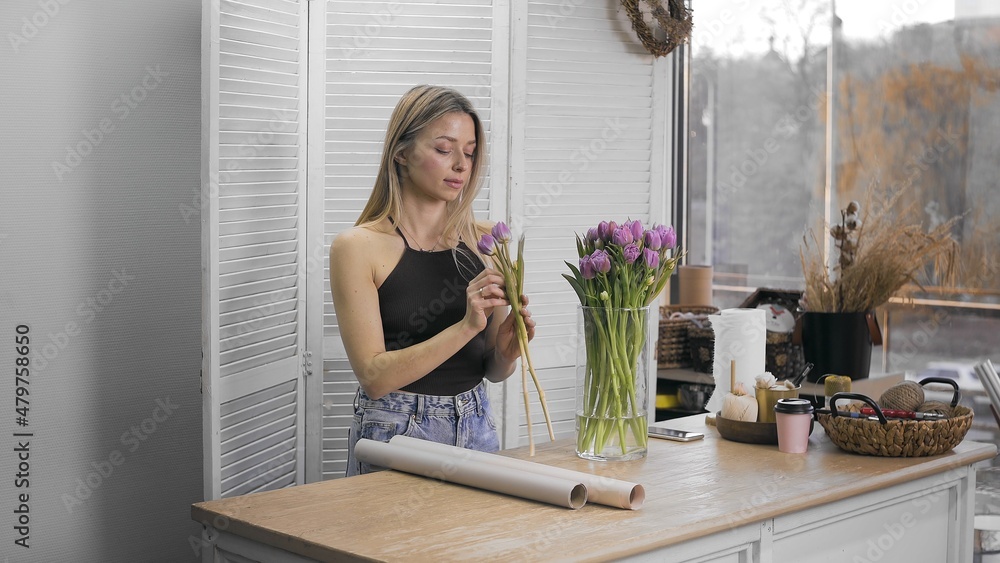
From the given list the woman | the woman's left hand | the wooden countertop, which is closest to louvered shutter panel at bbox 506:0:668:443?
the woman

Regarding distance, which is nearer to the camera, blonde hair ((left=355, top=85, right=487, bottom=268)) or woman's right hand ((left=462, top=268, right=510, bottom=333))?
woman's right hand ((left=462, top=268, right=510, bottom=333))

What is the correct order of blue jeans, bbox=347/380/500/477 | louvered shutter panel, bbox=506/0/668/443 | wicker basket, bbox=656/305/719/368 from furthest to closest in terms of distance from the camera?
wicker basket, bbox=656/305/719/368 < louvered shutter panel, bbox=506/0/668/443 < blue jeans, bbox=347/380/500/477

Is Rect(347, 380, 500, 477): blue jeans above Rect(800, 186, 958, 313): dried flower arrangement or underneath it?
underneath

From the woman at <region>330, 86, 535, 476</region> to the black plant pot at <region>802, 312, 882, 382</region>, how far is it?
5.79ft

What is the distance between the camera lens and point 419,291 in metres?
2.36

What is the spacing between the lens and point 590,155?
12.2 ft

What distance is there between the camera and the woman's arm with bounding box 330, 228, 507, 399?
2.17m

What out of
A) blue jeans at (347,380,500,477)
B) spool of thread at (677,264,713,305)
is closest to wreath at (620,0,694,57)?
spool of thread at (677,264,713,305)

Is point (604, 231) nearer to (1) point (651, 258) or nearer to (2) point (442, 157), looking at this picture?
(1) point (651, 258)

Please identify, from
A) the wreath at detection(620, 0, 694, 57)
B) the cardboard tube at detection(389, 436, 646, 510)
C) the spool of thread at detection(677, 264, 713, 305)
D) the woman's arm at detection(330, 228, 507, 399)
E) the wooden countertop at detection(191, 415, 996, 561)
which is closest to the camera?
the wooden countertop at detection(191, 415, 996, 561)

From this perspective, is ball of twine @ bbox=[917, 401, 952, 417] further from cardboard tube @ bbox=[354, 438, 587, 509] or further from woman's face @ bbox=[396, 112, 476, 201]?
woman's face @ bbox=[396, 112, 476, 201]

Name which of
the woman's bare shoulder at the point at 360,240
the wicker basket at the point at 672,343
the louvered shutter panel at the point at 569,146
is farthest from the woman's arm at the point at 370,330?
the wicker basket at the point at 672,343

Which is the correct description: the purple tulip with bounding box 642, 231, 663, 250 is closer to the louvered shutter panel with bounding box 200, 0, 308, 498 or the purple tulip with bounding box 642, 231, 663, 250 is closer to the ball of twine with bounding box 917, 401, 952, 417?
the ball of twine with bounding box 917, 401, 952, 417

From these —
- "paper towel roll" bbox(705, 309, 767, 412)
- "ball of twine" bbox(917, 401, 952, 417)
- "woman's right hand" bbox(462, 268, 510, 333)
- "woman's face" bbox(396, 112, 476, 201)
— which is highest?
"woman's face" bbox(396, 112, 476, 201)
